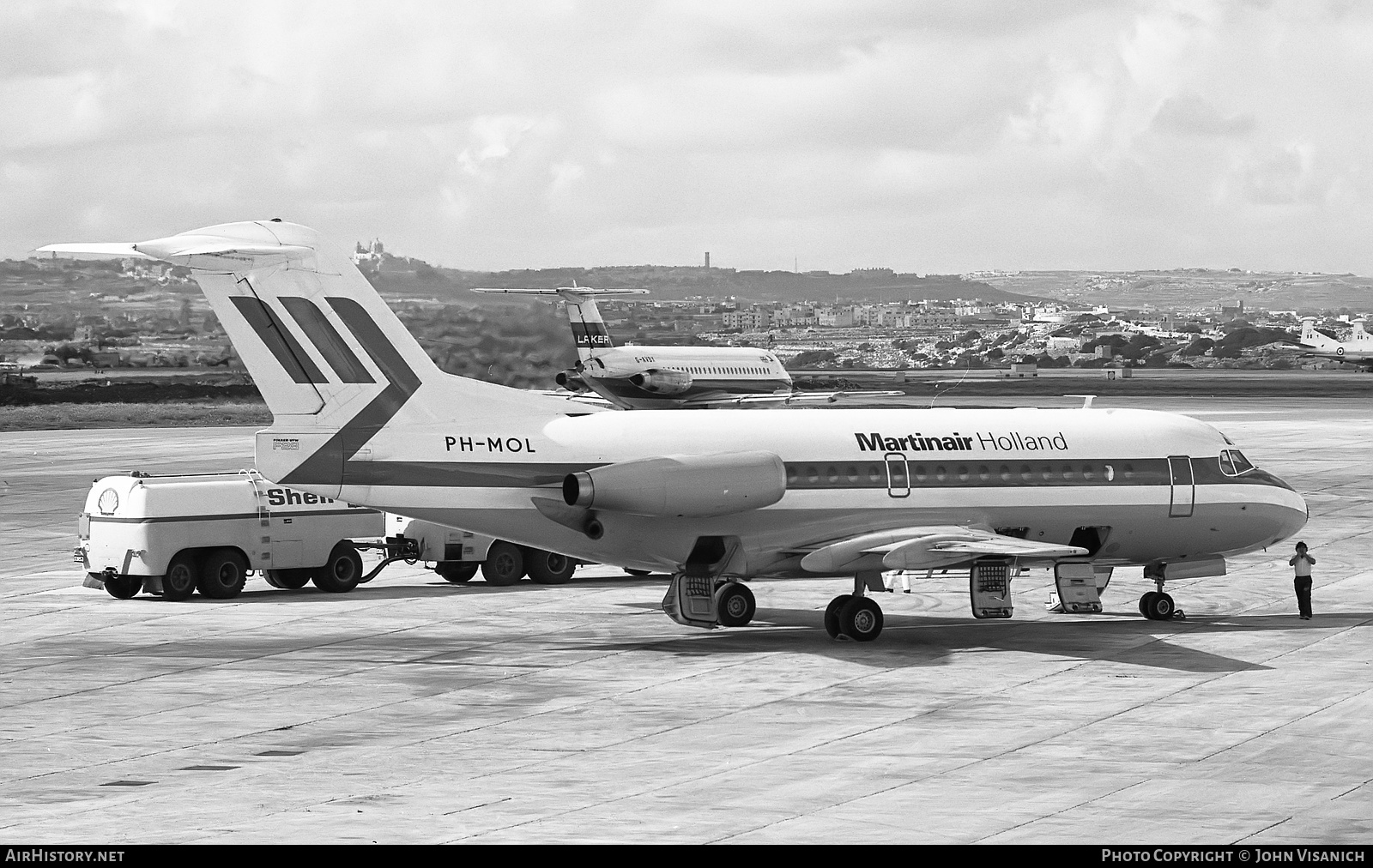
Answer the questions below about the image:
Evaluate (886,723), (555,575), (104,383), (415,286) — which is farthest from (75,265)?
(886,723)

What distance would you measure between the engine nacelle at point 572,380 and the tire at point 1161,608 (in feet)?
122

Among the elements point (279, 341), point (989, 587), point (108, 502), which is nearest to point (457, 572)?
point (108, 502)

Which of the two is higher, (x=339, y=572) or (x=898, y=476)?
(x=898, y=476)

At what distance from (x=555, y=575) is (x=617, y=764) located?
19.1m

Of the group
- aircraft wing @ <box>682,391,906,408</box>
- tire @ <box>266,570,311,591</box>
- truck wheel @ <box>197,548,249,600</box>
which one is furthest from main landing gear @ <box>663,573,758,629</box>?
aircraft wing @ <box>682,391,906,408</box>

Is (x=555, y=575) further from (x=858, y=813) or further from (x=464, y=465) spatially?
(x=858, y=813)

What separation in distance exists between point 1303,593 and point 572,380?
55.1 metres

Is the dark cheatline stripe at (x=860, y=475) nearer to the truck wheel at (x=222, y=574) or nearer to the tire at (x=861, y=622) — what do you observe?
the tire at (x=861, y=622)

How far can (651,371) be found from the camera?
91938 millimetres

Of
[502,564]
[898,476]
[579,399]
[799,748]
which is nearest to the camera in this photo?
[799,748]

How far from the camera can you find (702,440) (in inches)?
1182

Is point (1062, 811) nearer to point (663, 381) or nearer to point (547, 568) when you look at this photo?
Result: point (547, 568)

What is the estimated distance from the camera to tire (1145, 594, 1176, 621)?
32688 mm

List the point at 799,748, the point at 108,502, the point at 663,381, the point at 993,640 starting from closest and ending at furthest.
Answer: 1. the point at 799,748
2. the point at 993,640
3. the point at 108,502
4. the point at 663,381
